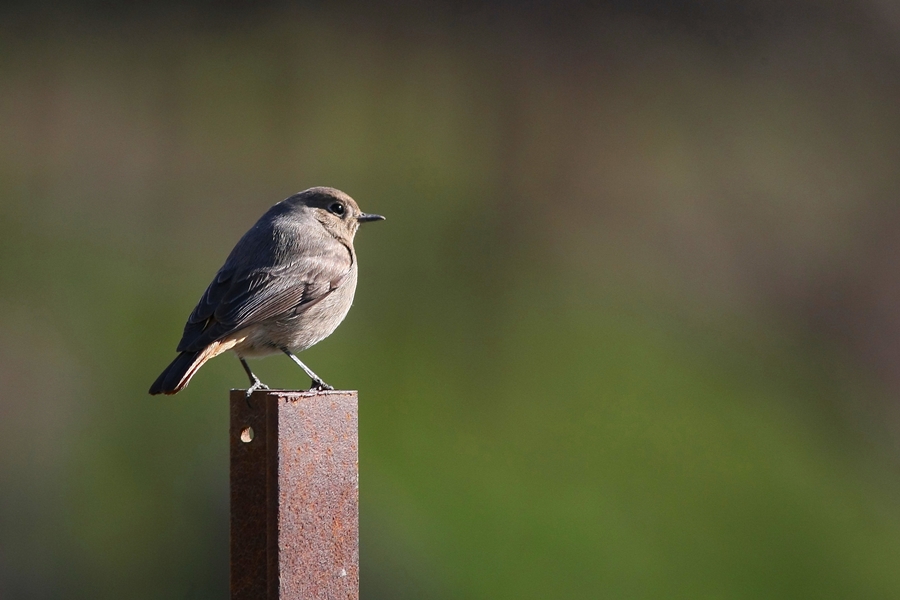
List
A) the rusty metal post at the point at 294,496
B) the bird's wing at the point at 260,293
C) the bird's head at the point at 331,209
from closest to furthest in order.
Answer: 1. the rusty metal post at the point at 294,496
2. the bird's wing at the point at 260,293
3. the bird's head at the point at 331,209

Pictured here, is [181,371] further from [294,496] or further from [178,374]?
[294,496]

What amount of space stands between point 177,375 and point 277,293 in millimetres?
800

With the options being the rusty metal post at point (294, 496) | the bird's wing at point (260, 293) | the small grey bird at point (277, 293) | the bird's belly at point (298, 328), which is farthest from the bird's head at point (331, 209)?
the rusty metal post at point (294, 496)

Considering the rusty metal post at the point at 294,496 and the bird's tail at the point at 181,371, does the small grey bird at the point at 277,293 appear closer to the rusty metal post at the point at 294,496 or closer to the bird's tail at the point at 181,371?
the bird's tail at the point at 181,371

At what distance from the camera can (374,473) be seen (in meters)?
7.18

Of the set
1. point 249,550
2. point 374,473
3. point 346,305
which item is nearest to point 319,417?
point 249,550

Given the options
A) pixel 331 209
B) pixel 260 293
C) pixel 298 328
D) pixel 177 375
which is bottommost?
pixel 177 375

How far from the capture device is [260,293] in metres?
4.22

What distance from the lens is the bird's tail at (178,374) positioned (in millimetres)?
3518

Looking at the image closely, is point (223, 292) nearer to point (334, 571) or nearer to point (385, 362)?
point (334, 571)

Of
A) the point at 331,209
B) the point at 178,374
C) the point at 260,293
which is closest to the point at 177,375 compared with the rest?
the point at 178,374

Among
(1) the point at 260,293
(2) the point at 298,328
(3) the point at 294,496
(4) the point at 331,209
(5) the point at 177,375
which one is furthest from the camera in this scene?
(4) the point at 331,209

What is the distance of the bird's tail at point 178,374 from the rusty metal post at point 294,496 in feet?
1.44

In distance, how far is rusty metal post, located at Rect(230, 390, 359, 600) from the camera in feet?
9.66
